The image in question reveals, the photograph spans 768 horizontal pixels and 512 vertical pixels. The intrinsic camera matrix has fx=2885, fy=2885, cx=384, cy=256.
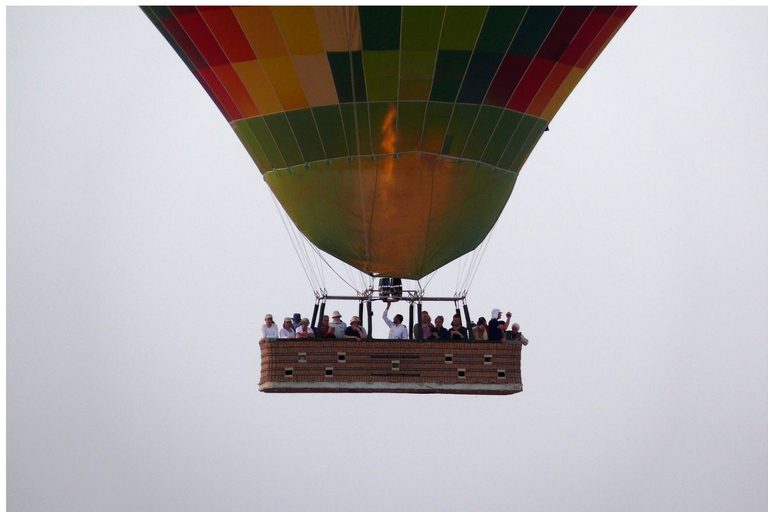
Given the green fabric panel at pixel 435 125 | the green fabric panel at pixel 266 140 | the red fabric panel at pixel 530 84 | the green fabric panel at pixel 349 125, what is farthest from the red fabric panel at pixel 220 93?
the red fabric panel at pixel 530 84

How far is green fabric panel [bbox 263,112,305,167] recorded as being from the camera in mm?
24406

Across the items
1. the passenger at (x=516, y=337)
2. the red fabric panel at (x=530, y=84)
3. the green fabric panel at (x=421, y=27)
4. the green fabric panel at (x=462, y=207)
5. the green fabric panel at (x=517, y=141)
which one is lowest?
the passenger at (x=516, y=337)

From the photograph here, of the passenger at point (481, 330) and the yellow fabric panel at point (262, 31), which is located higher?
the yellow fabric panel at point (262, 31)

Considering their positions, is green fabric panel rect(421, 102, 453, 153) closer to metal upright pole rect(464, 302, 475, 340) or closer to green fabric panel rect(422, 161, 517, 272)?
green fabric panel rect(422, 161, 517, 272)

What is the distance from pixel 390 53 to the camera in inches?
939

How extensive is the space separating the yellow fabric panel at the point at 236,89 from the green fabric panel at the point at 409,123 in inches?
51.0

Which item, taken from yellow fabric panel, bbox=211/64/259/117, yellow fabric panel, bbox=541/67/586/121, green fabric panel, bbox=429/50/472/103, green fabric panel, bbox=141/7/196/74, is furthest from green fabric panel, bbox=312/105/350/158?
yellow fabric panel, bbox=541/67/586/121

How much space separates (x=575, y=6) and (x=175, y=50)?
137 inches

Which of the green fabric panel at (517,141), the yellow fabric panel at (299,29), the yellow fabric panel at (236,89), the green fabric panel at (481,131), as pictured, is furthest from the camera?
the green fabric panel at (517,141)

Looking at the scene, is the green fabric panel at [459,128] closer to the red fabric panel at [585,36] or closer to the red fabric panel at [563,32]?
the red fabric panel at [563,32]

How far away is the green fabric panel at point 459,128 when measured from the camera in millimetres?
24219

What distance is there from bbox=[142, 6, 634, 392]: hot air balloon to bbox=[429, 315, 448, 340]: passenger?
1.47 ft

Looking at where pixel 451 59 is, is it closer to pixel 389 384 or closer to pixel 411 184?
pixel 411 184

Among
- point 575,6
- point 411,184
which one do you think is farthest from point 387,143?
point 575,6
